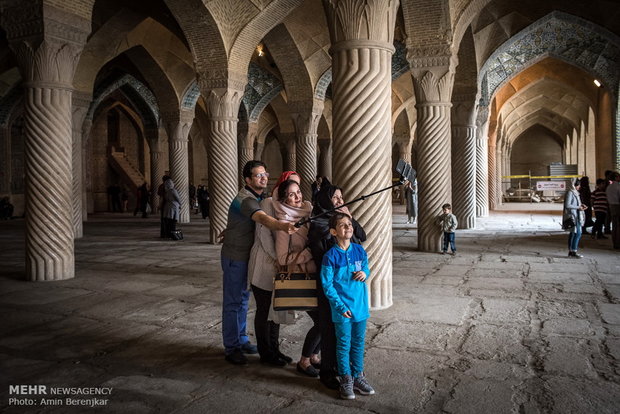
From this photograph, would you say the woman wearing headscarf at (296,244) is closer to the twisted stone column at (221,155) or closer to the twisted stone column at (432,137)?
the twisted stone column at (432,137)

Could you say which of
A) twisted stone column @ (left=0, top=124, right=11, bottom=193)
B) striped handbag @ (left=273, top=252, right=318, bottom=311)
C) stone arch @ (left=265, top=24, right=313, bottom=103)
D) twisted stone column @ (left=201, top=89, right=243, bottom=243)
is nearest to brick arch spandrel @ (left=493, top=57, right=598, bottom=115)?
stone arch @ (left=265, top=24, right=313, bottom=103)

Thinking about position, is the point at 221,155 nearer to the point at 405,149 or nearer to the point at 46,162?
the point at 46,162

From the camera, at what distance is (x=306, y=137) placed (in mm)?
14688

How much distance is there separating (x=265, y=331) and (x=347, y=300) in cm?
72

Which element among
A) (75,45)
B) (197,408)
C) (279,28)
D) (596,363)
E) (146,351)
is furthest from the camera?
(279,28)

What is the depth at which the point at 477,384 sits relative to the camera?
279 centimetres

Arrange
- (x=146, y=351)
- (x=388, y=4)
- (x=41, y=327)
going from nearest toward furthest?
(x=146, y=351)
(x=41, y=327)
(x=388, y=4)

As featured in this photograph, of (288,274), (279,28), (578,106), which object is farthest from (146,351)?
(578,106)

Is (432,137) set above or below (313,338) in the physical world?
above

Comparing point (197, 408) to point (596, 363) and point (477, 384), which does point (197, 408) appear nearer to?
point (477, 384)

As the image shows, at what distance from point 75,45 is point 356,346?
5624mm

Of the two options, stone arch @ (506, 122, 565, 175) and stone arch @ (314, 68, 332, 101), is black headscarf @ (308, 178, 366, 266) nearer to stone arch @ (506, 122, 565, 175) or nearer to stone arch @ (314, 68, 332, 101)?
stone arch @ (314, 68, 332, 101)

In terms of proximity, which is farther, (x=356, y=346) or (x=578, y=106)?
(x=578, y=106)

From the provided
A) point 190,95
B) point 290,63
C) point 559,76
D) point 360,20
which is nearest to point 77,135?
point 190,95
